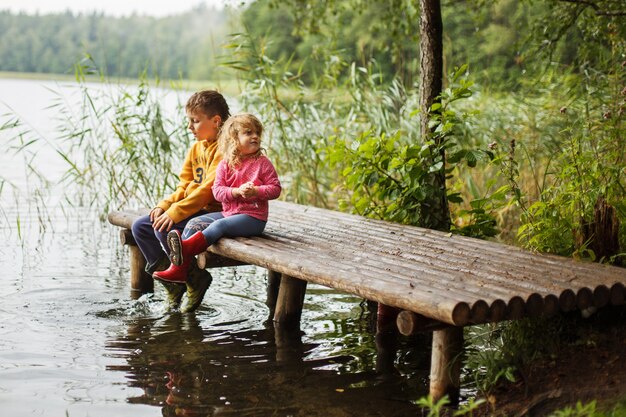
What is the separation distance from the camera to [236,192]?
4711 millimetres

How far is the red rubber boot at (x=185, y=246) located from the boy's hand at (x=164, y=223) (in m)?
0.26

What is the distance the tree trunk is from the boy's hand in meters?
1.57

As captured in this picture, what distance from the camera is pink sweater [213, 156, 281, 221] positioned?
4730 millimetres

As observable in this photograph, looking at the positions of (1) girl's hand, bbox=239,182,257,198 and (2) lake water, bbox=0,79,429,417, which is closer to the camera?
(2) lake water, bbox=0,79,429,417

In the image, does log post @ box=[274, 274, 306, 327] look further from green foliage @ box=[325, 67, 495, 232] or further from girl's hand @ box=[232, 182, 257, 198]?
green foliage @ box=[325, 67, 495, 232]

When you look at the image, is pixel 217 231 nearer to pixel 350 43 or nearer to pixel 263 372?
pixel 263 372

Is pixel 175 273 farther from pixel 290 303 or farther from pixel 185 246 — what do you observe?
pixel 290 303

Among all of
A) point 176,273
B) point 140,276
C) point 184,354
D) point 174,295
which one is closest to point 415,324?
point 184,354

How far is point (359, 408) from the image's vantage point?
149 inches

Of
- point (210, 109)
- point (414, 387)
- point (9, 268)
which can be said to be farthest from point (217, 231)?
point (9, 268)

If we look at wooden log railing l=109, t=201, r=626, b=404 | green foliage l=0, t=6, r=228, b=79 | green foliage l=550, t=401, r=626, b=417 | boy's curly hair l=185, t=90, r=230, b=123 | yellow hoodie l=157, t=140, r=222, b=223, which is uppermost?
green foliage l=0, t=6, r=228, b=79

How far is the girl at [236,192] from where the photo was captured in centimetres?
475

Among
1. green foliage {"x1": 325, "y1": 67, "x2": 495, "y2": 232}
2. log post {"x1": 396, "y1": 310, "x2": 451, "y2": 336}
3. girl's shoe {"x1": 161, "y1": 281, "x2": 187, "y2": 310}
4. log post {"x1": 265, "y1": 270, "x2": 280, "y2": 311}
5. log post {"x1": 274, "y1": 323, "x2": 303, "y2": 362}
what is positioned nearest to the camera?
log post {"x1": 396, "y1": 310, "x2": 451, "y2": 336}

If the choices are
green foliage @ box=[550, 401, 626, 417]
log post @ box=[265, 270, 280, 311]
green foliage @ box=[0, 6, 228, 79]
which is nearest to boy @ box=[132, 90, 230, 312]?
log post @ box=[265, 270, 280, 311]
